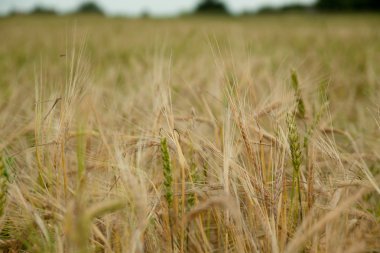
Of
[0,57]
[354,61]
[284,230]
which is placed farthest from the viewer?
[0,57]

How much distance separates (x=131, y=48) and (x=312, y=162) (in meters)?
4.84

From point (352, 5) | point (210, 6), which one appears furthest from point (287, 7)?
point (210, 6)

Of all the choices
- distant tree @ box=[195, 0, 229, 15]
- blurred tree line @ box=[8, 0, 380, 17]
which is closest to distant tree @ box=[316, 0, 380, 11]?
blurred tree line @ box=[8, 0, 380, 17]

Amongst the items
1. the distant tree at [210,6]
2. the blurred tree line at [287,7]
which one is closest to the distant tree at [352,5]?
the blurred tree line at [287,7]

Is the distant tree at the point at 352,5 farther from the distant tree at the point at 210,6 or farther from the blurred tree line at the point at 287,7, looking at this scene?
the distant tree at the point at 210,6

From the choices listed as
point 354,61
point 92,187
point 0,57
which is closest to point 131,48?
point 0,57

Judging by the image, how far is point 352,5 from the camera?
95.8 feet

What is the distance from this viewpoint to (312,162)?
84 cm

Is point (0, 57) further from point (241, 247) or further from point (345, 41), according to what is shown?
point (345, 41)

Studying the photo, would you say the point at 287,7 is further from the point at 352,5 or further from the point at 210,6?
the point at 210,6

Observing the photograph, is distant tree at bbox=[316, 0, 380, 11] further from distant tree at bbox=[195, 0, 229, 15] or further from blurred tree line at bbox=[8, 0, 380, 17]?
distant tree at bbox=[195, 0, 229, 15]

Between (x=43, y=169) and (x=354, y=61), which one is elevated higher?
(x=354, y=61)

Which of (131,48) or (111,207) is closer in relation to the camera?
(111,207)

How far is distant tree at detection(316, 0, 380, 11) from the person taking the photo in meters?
28.0
